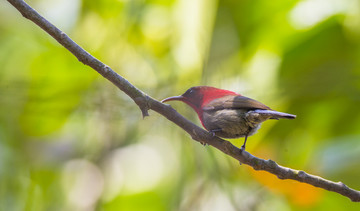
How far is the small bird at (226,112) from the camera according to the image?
303 cm

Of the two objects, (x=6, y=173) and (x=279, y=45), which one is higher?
(x=279, y=45)

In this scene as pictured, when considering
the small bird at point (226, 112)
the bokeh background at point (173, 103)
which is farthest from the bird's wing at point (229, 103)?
the bokeh background at point (173, 103)

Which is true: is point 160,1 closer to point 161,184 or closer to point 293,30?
point 293,30

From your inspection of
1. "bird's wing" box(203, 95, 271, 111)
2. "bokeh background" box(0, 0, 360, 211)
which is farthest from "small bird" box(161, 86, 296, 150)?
"bokeh background" box(0, 0, 360, 211)

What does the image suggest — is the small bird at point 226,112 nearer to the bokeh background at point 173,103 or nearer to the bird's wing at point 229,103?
the bird's wing at point 229,103

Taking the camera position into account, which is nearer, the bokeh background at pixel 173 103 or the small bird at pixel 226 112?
the small bird at pixel 226 112

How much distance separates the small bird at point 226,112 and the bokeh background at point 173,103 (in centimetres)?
47

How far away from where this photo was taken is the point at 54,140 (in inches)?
198

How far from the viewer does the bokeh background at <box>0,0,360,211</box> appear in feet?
12.4

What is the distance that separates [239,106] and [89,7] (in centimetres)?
238

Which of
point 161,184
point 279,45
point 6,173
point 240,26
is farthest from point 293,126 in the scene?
point 6,173

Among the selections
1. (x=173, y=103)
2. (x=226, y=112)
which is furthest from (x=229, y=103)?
(x=173, y=103)

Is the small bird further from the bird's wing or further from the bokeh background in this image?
the bokeh background

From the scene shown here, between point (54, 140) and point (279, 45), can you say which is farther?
point (54, 140)
